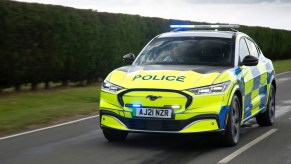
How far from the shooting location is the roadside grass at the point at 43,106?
12.6m

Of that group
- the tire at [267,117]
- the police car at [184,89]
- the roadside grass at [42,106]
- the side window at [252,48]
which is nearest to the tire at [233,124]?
the police car at [184,89]

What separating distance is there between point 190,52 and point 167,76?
1.32 m

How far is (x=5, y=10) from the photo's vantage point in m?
17.5

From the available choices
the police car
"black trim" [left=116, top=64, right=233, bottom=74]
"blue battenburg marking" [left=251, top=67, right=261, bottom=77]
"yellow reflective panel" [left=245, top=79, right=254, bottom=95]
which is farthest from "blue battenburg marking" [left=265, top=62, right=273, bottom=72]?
"black trim" [left=116, top=64, right=233, bottom=74]

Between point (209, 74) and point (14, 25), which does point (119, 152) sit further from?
point (14, 25)

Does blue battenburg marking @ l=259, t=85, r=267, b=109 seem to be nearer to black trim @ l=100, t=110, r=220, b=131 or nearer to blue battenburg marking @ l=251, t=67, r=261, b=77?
blue battenburg marking @ l=251, t=67, r=261, b=77

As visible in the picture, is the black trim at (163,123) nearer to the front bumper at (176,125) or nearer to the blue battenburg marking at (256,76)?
the front bumper at (176,125)

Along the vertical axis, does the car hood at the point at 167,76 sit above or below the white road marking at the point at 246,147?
above

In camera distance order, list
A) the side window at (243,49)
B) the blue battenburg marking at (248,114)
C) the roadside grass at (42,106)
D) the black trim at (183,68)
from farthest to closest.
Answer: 1. the roadside grass at (42,106)
2. the side window at (243,49)
3. the blue battenburg marking at (248,114)
4. the black trim at (183,68)

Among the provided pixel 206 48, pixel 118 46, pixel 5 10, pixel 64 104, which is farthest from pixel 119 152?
pixel 118 46

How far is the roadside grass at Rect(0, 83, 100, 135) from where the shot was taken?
494 inches

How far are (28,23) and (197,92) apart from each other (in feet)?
35.5

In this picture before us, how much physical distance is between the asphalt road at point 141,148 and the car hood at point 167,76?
0.90 m

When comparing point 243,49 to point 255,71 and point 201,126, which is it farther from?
point 201,126
